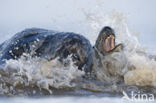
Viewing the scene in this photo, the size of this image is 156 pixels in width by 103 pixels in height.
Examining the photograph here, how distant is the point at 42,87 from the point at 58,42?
143 centimetres

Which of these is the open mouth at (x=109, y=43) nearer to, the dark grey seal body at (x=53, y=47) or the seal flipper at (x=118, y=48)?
the seal flipper at (x=118, y=48)

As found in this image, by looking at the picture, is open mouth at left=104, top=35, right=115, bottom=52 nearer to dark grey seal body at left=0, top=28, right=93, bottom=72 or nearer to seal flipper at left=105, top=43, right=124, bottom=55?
seal flipper at left=105, top=43, right=124, bottom=55

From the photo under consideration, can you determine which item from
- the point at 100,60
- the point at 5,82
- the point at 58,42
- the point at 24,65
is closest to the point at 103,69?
the point at 100,60

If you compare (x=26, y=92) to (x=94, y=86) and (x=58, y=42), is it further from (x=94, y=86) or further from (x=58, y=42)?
(x=58, y=42)

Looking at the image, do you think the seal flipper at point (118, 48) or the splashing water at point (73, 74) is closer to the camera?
the splashing water at point (73, 74)

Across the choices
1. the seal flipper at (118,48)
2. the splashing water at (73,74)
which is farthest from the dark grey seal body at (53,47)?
the seal flipper at (118,48)

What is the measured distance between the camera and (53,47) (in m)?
7.39

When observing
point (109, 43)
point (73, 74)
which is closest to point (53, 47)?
point (73, 74)

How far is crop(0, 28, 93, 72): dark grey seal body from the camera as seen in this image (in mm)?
7293

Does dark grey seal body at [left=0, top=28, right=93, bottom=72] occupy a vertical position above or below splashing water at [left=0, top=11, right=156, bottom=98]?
above

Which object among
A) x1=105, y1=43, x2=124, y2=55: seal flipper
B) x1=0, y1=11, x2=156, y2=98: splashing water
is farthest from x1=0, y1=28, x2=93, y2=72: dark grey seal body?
x1=105, y1=43, x2=124, y2=55: seal flipper

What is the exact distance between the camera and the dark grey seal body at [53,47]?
729 centimetres

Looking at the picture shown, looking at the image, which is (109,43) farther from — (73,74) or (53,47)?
(73,74)

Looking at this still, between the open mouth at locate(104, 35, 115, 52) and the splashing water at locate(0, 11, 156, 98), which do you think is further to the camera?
the open mouth at locate(104, 35, 115, 52)
